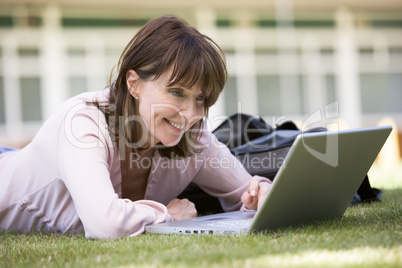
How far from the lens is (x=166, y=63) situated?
2.81m

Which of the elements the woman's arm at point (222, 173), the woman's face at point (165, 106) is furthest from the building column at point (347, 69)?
the woman's face at point (165, 106)

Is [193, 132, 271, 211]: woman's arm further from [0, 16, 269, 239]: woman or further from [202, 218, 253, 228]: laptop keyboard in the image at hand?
[202, 218, 253, 228]: laptop keyboard

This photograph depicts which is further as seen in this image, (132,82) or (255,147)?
(255,147)

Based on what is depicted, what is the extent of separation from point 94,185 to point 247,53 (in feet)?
43.4

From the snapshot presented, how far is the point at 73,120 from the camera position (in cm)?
286

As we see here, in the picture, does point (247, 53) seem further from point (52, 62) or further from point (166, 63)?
point (166, 63)

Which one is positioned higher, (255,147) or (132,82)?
(132,82)

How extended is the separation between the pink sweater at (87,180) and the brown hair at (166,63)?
0.32 feet

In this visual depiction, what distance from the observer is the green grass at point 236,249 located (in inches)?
77.7

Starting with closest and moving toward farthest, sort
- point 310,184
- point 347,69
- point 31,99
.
Answer: point 310,184 → point 31,99 → point 347,69

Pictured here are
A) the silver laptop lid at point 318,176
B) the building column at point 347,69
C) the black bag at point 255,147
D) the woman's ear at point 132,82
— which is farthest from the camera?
the building column at point 347,69

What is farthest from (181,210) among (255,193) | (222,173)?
(222,173)

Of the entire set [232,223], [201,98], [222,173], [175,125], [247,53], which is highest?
[247,53]

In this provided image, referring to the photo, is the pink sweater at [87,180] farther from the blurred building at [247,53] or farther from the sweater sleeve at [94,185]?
the blurred building at [247,53]
